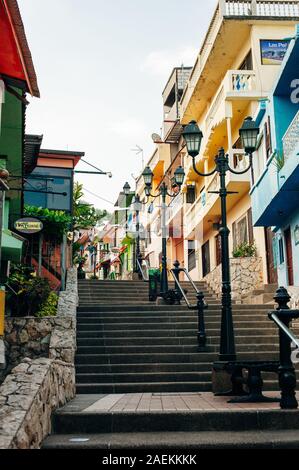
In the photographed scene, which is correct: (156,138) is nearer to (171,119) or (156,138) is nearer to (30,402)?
(171,119)

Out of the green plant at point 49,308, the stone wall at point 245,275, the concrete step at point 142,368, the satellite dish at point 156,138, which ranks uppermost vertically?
the satellite dish at point 156,138

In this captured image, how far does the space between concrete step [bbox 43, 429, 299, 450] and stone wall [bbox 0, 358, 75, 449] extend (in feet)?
1.12

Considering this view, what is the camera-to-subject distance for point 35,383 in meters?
5.25

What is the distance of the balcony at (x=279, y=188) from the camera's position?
11.7 metres

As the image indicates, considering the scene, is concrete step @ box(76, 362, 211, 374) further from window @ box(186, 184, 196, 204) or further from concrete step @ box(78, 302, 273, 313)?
window @ box(186, 184, 196, 204)

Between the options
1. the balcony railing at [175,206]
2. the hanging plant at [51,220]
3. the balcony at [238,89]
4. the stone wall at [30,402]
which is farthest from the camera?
the balcony railing at [175,206]

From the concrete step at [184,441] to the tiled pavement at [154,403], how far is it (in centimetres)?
42

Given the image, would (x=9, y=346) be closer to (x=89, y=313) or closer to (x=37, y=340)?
(x=37, y=340)

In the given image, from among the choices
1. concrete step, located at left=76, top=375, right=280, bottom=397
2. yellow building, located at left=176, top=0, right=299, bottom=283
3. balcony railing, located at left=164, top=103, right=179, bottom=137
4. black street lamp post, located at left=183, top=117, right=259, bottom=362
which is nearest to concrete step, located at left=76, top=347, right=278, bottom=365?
concrete step, located at left=76, top=375, right=280, bottom=397

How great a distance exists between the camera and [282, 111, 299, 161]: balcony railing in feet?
38.2

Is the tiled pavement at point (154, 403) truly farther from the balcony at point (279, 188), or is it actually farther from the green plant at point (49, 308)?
the balcony at point (279, 188)

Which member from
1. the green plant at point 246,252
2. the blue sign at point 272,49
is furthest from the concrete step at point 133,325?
the blue sign at point 272,49

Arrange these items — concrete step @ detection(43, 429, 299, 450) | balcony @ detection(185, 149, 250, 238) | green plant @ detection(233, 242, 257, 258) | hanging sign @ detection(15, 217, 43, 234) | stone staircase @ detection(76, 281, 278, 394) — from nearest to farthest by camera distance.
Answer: concrete step @ detection(43, 429, 299, 450), stone staircase @ detection(76, 281, 278, 394), hanging sign @ detection(15, 217, 43, 234), green plant @ detection(233, 242, 257, 258), balcony @ detection(185, 149, 250, 238)
